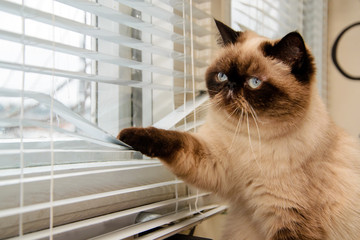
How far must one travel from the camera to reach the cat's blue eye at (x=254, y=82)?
898mm

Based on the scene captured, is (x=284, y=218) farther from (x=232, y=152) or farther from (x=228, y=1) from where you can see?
(x=228, y=1)

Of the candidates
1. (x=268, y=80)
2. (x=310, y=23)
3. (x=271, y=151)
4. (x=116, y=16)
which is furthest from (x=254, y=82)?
(x=310, y=23)

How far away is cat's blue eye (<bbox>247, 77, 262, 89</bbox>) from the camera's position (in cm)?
90

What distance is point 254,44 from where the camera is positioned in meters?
1.01

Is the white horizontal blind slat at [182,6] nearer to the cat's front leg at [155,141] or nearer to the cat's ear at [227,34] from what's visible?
the cat's ear at [227,34]

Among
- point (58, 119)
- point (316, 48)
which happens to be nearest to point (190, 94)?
point (58, 119)

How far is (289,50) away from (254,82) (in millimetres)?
138

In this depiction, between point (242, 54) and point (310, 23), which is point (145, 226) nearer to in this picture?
point (242, 54)

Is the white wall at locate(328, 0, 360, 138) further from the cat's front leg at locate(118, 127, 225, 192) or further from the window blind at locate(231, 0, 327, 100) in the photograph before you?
the cat's front leg at locate(118, 127, 225, 192)

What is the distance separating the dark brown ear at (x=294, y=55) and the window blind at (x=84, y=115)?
0.33 metres

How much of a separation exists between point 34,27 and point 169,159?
0.54 m

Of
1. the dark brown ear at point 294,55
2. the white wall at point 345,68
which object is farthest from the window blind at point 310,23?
the dark brown ear at point 294,55

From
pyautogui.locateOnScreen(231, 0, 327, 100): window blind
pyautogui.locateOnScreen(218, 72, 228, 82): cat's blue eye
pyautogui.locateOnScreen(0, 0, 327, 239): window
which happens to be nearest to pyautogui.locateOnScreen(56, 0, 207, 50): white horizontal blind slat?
pyautogui.locateOnScreen(0, 0, 327, 239): window

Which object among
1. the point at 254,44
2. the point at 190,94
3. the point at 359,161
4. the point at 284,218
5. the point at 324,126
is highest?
the point at 254,44
